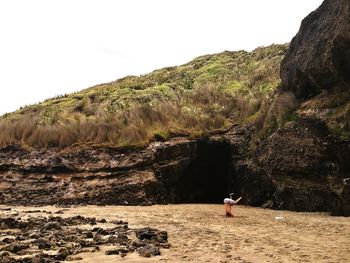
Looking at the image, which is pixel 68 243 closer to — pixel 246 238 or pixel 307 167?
pixel 246 238

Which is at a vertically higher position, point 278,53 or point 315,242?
point 278,53

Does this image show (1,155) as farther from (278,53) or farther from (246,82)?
(278,53)

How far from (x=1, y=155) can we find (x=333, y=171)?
1819 cm

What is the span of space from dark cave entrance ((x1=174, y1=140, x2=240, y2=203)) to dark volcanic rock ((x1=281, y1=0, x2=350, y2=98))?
496 centimetres

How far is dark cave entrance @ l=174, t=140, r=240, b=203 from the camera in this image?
85.9 ft

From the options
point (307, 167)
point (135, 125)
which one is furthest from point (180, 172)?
point (307, 167)

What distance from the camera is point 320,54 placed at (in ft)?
72.5

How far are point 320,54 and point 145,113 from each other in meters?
11.0

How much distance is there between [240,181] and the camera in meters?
25.2

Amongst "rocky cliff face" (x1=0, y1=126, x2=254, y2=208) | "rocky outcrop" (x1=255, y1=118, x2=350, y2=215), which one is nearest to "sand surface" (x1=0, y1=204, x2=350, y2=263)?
"rocky outcrop" (x1=255, y1=118, x2=350, y2=215)

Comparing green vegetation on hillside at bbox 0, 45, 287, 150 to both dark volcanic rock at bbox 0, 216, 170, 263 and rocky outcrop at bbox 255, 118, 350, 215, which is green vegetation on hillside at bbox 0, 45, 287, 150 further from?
dark volcanic rock at bbox 0, 216, 170, 263

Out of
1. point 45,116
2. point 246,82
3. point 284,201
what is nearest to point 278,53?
point 246,82

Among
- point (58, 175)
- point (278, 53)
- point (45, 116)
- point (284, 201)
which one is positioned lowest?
point (284, 201)

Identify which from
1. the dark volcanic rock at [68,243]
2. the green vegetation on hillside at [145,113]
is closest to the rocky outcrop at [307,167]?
the green vegetation on hillside at [145,113]
